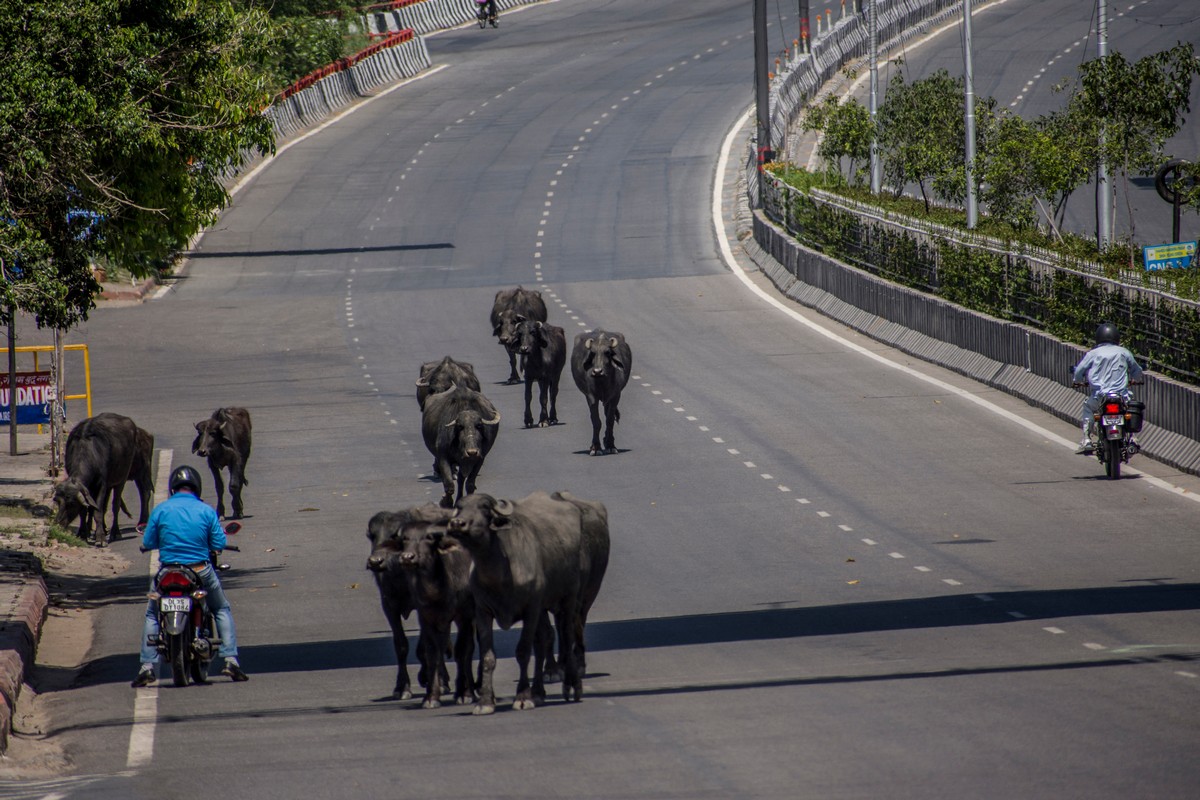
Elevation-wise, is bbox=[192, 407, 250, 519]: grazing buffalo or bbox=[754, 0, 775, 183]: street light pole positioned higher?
bbox=[754, 0, 775, 183]: street light pole

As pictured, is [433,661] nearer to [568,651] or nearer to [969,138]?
[568,651]

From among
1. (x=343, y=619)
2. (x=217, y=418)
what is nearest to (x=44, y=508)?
(x=217, y=418)

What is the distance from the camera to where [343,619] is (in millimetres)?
16125

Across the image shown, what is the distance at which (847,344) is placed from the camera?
3444 cm

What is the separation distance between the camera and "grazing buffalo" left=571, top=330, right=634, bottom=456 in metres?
24.5

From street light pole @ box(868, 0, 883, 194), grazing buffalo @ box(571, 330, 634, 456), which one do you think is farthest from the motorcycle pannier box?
street light pole @ box(868, 0, 883, 194)

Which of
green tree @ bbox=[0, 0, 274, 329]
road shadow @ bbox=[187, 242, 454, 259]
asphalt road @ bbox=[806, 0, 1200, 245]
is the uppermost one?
asphalt road @ bbox=[806, 0, 1200, 245]

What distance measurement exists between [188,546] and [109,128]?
5577mm

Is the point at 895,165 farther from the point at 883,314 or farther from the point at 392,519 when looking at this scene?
the point at 392,519

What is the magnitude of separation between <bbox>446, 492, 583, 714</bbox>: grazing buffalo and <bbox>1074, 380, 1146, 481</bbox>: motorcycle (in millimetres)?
10964

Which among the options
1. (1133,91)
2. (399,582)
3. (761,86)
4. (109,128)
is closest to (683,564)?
(399,582)

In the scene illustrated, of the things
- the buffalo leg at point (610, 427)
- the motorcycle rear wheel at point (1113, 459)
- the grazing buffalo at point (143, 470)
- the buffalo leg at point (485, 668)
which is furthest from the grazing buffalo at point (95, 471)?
the motorcycle rear wheel at point (1113, 459)

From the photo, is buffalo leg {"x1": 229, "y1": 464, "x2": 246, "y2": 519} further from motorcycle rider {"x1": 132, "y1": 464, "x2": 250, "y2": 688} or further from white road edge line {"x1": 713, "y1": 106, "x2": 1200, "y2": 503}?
white road edge line {"x1": 713, "y1": 106, "x2": 1200, "y2": 503}

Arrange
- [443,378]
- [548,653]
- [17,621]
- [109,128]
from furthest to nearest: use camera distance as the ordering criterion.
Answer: [443,378]
[109,128]
[17,621]
[548,653]
